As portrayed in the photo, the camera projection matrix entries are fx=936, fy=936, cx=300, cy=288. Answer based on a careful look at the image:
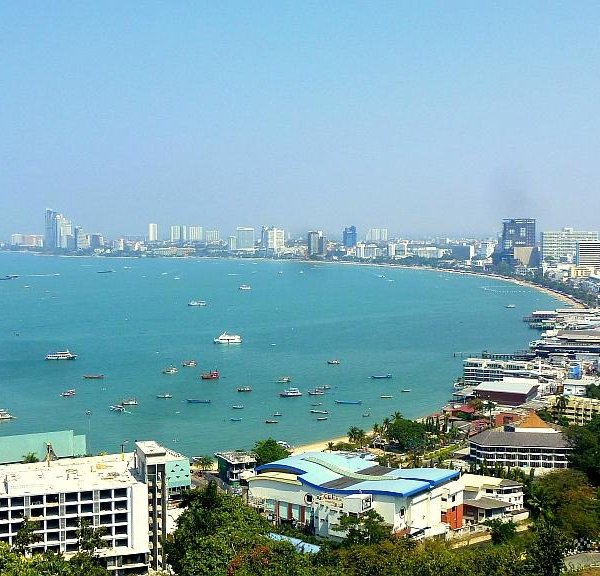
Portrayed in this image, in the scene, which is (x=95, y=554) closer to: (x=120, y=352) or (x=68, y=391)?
(x=68, y=391)

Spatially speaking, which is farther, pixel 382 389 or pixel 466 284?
pixel 466 284

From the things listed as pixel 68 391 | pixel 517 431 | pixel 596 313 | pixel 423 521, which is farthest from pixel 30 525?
pixel 596 313

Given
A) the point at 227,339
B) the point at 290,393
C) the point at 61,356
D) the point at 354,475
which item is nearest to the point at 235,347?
the point at 227,339

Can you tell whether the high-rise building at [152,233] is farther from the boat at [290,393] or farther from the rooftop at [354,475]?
the rooftop at [354,475]

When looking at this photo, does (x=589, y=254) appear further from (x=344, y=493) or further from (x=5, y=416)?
(x=344, y=493)

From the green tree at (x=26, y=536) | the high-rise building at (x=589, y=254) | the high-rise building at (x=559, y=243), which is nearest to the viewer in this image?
the green tree at (x=26, y=536)

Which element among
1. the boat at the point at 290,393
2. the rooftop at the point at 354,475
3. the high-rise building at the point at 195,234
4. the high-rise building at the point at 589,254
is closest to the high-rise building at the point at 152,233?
the high-rise building at the point at 195,234
